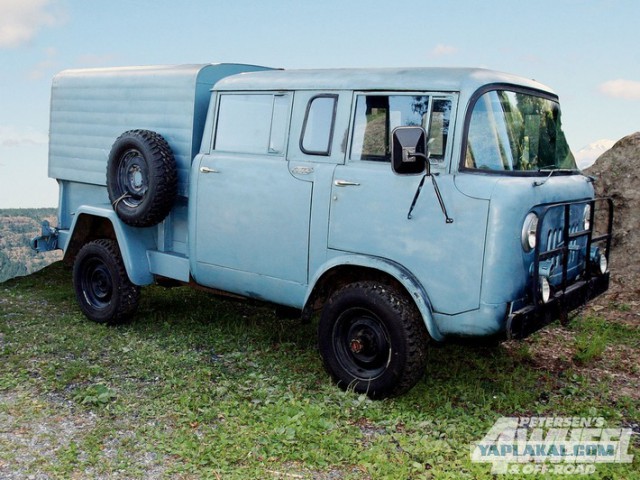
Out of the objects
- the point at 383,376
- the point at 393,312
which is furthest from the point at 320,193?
the point at 383,376

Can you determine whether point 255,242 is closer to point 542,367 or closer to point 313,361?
point 313,361

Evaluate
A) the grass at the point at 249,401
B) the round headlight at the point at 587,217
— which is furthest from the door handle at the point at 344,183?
the round headlight at the point at 587,217

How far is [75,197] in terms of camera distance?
8.55 meters

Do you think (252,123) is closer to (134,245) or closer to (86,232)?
(134,245)

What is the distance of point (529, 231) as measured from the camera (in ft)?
16.8

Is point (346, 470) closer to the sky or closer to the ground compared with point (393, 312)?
closer to the ground

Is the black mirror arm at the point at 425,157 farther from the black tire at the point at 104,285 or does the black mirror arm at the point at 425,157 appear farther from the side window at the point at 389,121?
the black tire at the point at 104,285

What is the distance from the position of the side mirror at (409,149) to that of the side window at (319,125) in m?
0.85

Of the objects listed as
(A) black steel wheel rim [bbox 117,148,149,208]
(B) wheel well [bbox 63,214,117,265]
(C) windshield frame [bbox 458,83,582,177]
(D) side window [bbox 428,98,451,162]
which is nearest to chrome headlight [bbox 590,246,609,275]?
(C) windshield frame [bbox 458,83,582,177]

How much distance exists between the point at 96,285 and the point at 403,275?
14.2ft

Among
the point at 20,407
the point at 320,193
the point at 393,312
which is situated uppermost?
the point at 320,193

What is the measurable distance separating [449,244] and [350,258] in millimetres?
874

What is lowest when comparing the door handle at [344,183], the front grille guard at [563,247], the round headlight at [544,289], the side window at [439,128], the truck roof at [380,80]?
the round headlight at [544,289]

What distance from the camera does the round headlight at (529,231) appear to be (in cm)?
509
